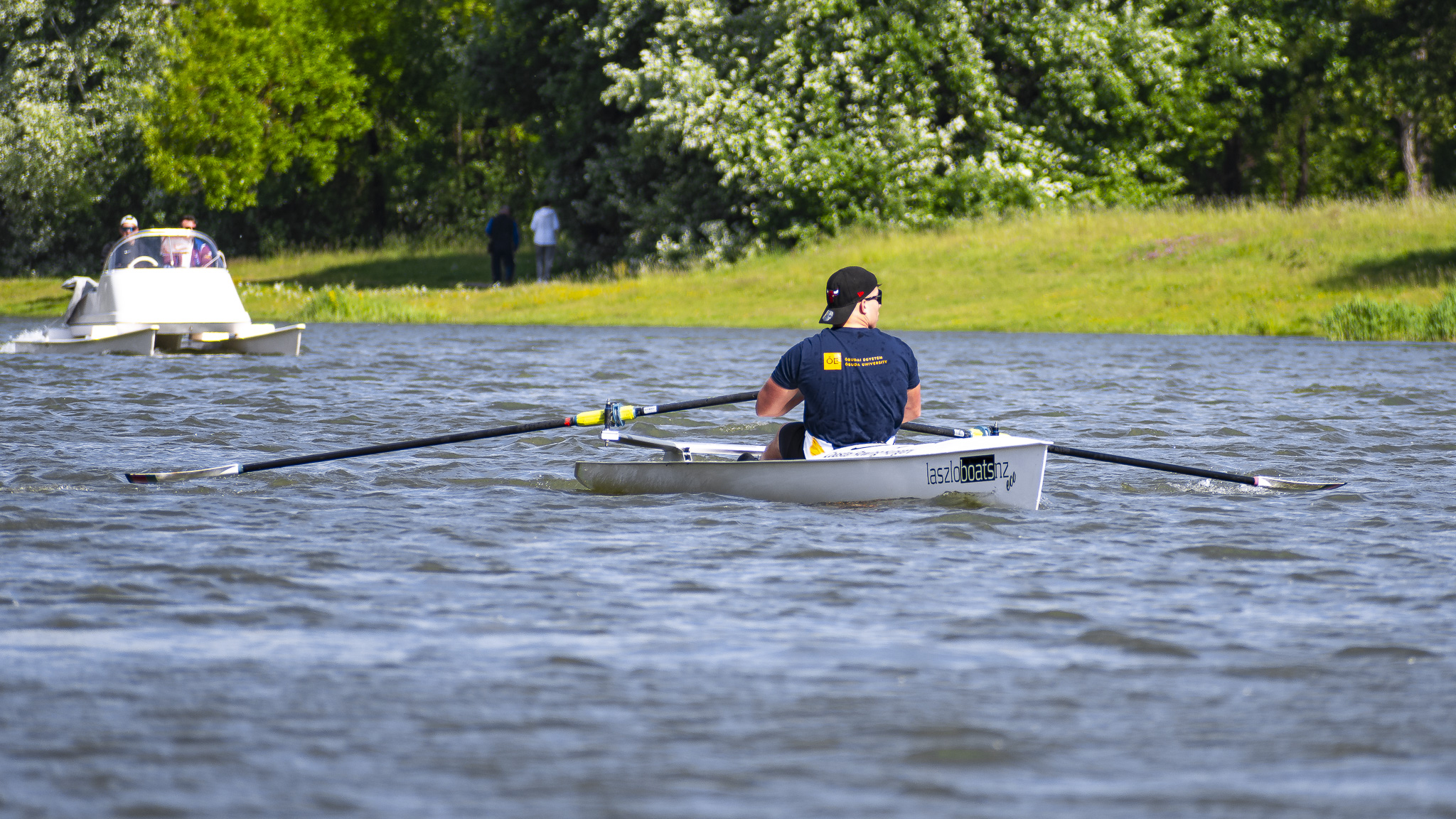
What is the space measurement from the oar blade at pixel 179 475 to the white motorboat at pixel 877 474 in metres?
2.30

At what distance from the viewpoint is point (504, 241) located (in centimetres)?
4056

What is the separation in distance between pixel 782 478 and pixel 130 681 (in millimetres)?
4744

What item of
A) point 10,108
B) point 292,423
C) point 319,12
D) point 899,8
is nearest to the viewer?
point 292,423

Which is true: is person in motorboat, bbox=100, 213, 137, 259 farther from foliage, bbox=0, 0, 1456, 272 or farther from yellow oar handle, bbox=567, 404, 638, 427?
foliage, bbox=0, 0, 1456, 272

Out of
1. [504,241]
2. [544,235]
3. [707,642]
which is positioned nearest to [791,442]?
[707,642]

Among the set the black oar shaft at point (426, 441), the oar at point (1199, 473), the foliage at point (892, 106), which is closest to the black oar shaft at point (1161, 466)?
the oar at point (1199, 473)

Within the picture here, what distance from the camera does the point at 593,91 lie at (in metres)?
41.6

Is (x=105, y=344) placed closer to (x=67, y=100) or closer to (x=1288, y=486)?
(x=1288, y=486)

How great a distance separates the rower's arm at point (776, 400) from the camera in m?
9.95

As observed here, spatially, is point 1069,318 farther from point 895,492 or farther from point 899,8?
point 895,492

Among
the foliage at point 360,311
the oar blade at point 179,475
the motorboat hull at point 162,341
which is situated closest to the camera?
the oar blade at point 179,475

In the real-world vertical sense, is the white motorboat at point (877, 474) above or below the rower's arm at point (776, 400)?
below

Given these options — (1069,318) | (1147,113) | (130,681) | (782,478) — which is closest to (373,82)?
(1147,113)

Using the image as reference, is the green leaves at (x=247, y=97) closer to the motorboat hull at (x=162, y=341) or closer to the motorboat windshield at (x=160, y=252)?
the motorboat hull at (x=162, y=341)
